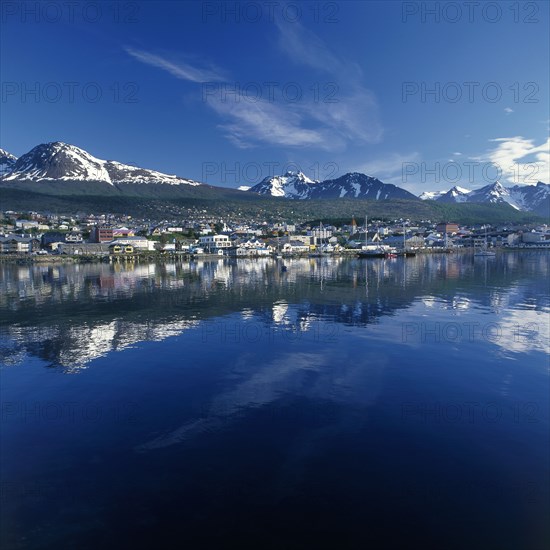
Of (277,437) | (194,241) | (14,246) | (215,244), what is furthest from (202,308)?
(194,241)

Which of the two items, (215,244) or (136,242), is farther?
(215,244)

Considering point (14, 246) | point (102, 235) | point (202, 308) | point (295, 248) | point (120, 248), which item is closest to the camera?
point (202, 308)

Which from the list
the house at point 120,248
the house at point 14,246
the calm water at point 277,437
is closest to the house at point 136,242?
the house at point 120,248

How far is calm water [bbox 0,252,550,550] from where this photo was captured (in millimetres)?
5879

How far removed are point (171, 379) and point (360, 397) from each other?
5.85 metres

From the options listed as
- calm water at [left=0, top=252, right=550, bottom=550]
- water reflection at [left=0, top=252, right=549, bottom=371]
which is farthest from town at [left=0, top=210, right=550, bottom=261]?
calm water at [left=0, top=252, right=550, bottom=550]

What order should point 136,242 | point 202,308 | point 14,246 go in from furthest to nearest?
point 136,242
point 14,246
point 202,308

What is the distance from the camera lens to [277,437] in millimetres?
8461

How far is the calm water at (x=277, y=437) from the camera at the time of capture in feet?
19.3

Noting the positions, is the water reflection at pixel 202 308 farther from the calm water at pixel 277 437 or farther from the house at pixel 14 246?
the house at pixel 14 246

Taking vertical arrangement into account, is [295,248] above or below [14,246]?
below

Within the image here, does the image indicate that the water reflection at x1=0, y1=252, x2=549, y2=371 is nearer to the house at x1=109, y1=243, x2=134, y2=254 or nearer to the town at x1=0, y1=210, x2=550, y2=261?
the town at x1=0, y1=210, x2=550, y2=261

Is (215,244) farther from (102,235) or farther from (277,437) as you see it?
(277,437)

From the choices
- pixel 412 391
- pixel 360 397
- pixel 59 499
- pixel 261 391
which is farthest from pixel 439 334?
pixel 59 499
